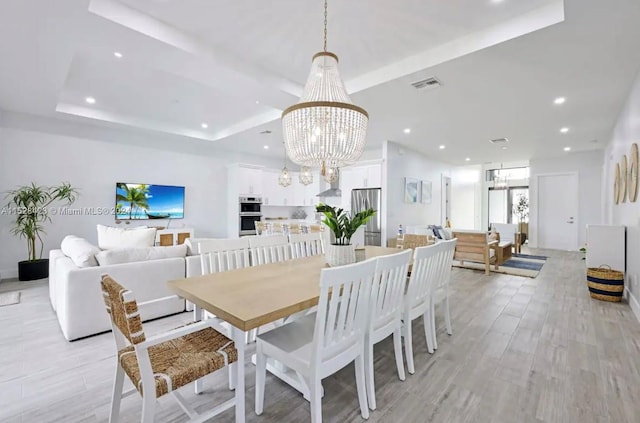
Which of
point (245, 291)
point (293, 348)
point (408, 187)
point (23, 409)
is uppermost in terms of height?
point (408, 187)

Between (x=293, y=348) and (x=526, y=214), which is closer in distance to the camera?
(x=293, y=348)

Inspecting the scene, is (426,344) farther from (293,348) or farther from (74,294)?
(74,294)

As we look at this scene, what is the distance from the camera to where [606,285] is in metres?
3.61

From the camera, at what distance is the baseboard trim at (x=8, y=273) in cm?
471

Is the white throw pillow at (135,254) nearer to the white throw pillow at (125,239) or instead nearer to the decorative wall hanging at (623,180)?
the white throw pillow at (125,239)

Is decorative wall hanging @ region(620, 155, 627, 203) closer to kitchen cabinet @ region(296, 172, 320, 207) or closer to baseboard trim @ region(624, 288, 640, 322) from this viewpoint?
baseboard trim @ region(624, 288, 640, 322)

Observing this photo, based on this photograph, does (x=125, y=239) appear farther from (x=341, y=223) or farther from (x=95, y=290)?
(x=341, y=223)

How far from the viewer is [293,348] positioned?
1.58 meters

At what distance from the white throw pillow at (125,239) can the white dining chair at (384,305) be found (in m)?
2.93

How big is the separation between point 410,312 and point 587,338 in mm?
1908

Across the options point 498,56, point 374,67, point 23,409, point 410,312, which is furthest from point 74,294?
point 498,56

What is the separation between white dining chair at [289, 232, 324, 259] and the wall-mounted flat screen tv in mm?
4521

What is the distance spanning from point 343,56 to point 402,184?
168 inches

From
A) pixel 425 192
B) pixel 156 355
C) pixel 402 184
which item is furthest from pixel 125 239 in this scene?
pixel 425 192
